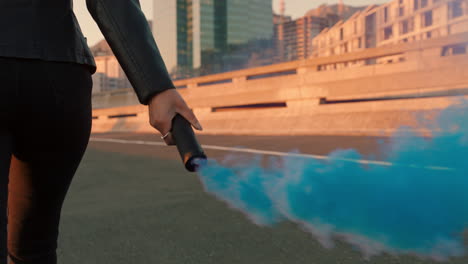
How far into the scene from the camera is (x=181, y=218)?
419 centimetres

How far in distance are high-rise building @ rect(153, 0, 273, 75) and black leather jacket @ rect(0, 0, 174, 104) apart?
152m

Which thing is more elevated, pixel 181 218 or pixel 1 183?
pixel 1 183

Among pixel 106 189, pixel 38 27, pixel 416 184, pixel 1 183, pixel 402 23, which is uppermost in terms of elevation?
pixel 402 23

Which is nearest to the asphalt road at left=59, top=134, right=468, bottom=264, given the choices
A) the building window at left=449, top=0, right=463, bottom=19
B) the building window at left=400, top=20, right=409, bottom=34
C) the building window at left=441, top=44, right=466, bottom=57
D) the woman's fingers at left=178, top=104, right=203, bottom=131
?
the woman's fingers at left=178, top=104, right=203, bottom=131

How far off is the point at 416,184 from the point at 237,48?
151071 mm

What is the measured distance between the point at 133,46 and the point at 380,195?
8.55ft

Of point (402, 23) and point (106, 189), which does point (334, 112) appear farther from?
point (402, 23)

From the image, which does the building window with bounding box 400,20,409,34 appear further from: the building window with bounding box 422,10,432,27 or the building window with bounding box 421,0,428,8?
the building window with bounding box 422,10,432,27

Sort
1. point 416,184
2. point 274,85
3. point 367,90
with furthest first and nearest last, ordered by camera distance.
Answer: point 274,85, point 367,90, point 416,184

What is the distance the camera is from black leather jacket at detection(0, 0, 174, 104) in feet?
4.04

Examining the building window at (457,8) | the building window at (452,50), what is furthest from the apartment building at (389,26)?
the building window at (452,50)

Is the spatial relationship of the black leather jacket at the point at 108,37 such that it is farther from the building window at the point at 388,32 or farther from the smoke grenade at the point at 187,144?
the building window at the point at 388,32

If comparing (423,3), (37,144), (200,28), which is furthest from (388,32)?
(37,144)

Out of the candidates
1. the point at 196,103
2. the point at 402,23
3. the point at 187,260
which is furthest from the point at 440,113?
the point at 402,23
